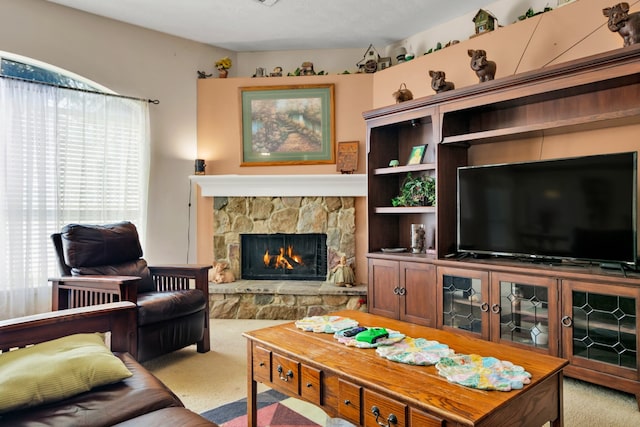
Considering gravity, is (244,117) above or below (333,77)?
below

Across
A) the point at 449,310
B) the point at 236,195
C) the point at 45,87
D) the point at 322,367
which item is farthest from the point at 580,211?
the point at 45,87

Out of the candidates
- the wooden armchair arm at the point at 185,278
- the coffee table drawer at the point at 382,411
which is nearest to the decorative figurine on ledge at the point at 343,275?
the wooden armchair arm at the point at 185,278

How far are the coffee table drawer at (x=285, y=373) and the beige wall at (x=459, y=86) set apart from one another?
2.45 m

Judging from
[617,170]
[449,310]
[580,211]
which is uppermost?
[617,170]

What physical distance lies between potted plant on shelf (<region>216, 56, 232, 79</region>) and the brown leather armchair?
2.07 metres

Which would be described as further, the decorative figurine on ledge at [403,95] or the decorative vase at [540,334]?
the decorative figurine on ledge at [403,95]

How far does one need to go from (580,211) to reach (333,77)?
2738 mm

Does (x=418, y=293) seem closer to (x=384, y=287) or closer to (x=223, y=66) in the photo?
(x=384, y=287)

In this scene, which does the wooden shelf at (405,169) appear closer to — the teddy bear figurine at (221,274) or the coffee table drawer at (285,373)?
the teddy bear figurine at (221,274)

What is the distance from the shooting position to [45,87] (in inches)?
144

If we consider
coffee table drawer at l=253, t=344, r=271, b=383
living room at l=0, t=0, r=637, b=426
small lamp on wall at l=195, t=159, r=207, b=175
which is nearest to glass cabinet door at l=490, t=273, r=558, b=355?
living room at l=0, t=0, r=637, b=426

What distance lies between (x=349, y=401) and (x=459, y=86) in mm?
2975

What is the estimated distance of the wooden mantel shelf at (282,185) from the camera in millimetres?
4324

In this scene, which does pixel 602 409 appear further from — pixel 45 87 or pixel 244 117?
pixel 45 87
